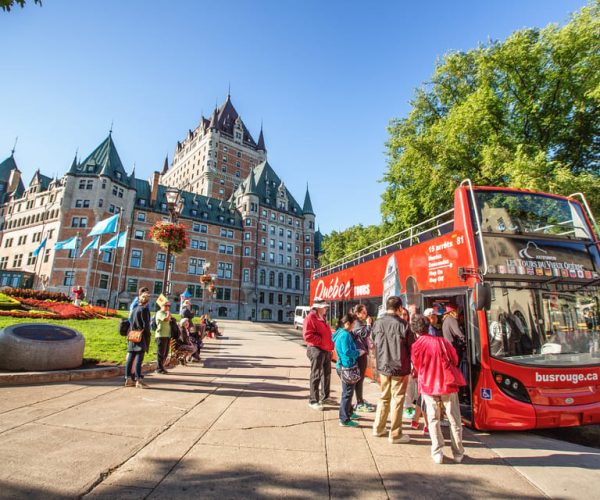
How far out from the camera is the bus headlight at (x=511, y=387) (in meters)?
5.11

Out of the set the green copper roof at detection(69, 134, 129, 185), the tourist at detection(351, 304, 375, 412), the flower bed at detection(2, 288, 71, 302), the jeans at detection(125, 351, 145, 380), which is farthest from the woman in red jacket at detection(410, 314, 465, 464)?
the green copper roof at detection(69, 134, 129, 185)

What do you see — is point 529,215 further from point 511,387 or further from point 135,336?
point 135,336

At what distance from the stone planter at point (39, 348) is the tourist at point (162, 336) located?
1.69 meters

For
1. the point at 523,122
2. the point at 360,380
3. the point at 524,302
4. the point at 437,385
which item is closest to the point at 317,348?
the point at 360,380

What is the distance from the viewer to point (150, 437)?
4.27 metres

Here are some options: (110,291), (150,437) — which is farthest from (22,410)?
(110,291)

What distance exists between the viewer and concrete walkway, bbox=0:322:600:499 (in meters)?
3.17

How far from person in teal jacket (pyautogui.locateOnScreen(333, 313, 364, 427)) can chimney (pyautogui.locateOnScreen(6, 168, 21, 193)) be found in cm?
7245

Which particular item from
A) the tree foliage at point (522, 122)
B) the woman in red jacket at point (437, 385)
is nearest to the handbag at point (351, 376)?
the woman in red jacket at point (437, 385)

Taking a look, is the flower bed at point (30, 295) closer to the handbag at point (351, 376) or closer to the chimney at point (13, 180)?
the handbag at point (351, 376)

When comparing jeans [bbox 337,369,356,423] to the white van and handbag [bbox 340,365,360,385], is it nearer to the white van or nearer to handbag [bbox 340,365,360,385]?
handbag [bbox 340,365,360,385]

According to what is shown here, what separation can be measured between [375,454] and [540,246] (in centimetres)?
468

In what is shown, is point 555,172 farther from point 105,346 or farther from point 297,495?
point 105,346

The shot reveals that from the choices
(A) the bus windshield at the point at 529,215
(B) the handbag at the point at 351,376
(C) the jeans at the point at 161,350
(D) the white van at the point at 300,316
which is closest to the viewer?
(B) the handbag at the point at 351,376
